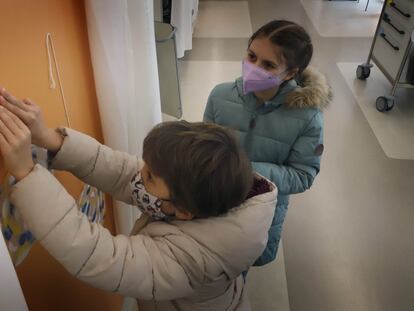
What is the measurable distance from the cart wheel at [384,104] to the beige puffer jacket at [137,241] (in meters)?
2.39

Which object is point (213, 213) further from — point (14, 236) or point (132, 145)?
point (132, 145)

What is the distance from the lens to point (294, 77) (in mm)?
1264

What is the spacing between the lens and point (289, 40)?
1156 mm

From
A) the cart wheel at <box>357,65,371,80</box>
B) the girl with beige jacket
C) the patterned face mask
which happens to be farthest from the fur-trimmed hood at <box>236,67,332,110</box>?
the cart wheel at <box>357,65,371,80</box>

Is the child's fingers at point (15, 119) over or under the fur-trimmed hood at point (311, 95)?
over

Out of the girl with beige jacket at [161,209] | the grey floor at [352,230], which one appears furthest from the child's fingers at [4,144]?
the grey floor at [352,230]

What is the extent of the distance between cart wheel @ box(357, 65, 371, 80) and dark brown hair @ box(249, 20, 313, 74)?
2.31 metres

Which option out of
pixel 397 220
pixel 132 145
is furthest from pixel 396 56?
pixel 132 145

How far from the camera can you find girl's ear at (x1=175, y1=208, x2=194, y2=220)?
74cm

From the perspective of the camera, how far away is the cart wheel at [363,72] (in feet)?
10.7

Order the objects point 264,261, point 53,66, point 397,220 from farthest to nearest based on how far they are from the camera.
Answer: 1. point 397,220
2. point 264,261
3. point 53,66

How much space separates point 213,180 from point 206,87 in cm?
260

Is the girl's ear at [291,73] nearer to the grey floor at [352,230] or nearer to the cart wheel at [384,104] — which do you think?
the grey floor at [352,230]

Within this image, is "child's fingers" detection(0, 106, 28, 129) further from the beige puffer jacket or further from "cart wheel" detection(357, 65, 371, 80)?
"cart wheel" detection(357, 65, 371, 80)
